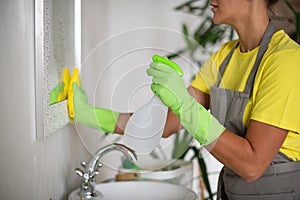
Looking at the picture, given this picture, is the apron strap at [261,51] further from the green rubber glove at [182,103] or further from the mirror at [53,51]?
the mirror at [53,51]

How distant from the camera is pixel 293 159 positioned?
1526 millimetres

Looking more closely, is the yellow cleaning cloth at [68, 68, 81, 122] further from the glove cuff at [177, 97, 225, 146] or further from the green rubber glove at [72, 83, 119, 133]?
the glove cuff at [177, 97, 225, 146]

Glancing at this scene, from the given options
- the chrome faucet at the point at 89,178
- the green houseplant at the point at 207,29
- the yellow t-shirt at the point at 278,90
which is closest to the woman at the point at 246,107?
the yellow t-shirt at the point at 278,90

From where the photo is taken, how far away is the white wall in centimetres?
107

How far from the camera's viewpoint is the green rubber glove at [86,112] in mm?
1467

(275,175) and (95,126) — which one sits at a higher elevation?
(95,126)

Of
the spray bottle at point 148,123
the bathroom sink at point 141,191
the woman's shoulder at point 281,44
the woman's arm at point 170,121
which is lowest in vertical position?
the bathroom sink at point 141,191

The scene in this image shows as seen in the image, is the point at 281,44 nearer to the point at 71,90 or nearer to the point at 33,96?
the point at 71,90

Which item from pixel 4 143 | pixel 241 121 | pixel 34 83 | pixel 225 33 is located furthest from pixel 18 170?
pixel 225 33

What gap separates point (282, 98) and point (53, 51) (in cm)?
61

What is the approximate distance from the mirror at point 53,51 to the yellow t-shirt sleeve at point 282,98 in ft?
1.77

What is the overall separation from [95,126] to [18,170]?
1.25ft

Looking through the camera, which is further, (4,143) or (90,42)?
(90,42)

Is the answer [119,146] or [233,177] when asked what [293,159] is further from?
[119,146]
